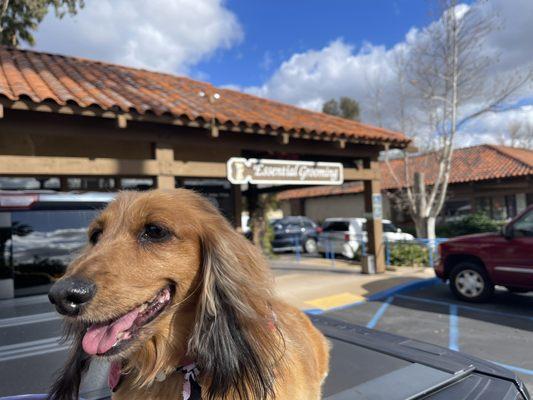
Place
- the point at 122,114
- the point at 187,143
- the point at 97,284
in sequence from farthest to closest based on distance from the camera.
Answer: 1. the point at 187,143
2. the point at 122,114
3. the point at 97,284

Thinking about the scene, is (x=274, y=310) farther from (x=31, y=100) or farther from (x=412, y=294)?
(x=412, y=294)

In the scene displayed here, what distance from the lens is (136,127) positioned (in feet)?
22.4

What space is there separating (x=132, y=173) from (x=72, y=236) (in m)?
2.75

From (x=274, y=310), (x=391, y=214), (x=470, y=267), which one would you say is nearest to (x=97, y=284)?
(x=274, y=310)

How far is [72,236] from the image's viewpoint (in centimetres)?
385

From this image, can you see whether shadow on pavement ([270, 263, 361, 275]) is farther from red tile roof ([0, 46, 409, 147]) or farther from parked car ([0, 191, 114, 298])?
parked car ([0, 191, 114, 298])

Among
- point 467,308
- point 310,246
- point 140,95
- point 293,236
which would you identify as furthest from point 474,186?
point 140,95

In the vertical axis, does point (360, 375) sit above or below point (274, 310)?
below

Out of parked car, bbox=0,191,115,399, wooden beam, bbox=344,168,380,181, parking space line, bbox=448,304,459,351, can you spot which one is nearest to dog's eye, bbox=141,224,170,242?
parked car, bbox=0,191,115,399

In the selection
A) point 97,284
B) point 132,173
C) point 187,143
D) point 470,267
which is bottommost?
point 470,267

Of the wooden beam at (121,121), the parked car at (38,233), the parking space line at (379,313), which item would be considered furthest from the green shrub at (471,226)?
the parked car at (38,233)

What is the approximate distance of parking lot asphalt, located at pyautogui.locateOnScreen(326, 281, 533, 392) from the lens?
5438mm

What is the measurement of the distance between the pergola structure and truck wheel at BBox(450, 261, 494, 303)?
301 centimetres

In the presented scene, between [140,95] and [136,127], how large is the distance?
94 centimetres
